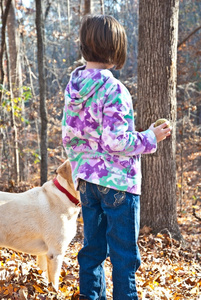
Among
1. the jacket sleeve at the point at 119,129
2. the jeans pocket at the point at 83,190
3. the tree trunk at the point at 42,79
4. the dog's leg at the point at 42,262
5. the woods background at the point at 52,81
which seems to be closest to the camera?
the jacket sleeve at the point at 119,129

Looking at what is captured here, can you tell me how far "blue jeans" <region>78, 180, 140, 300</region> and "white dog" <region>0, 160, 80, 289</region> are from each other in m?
0.65

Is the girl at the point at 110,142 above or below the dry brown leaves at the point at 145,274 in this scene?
above

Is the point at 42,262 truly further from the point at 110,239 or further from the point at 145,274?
the point at 110,239

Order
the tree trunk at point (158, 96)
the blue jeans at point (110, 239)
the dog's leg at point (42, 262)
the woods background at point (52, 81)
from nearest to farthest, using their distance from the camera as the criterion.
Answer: the blue jeans at point (110, 239) < the dog's leg at point (42, 262) < the tree trunk at point (158, 96) < the woods background at point (52, 81)

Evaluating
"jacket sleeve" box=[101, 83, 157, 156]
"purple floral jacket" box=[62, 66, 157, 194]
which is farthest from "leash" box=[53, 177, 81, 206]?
"jacket sleeve" box=[101, 83, 157, 156]

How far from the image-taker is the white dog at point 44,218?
3.45 meters

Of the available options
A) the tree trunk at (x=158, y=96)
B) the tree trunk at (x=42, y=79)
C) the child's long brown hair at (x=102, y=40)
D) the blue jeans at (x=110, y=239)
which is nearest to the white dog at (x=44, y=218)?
the blue jeans at (x=110, y=239)

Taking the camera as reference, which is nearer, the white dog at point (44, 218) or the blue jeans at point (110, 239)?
the blue jeans at point (110, 239)

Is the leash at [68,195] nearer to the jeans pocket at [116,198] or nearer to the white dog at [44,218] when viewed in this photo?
the white dog at [44,218]

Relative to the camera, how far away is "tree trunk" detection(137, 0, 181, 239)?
5.55 m

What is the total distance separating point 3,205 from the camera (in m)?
3.56

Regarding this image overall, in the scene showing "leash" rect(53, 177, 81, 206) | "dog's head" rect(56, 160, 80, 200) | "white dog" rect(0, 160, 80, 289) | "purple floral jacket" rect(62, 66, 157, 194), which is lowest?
"white dog" rect(0, 160, 80, 289)

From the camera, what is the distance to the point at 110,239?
2635 mm

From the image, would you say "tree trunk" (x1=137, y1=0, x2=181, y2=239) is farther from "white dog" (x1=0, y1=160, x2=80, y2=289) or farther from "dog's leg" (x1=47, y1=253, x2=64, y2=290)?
"dog's leg" (x1=47, y1=253, x2=64, y2=290)
